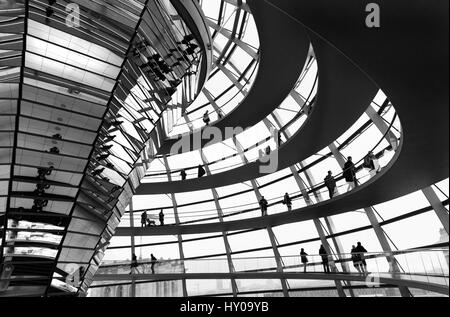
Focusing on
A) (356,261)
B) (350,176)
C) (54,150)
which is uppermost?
Answer: (350,176)

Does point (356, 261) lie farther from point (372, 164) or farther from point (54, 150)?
point (54, 150)

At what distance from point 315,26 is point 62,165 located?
7693 mm

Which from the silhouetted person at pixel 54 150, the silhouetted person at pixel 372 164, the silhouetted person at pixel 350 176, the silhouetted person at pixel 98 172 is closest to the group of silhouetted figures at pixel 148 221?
the silhouetted person at pixel 350 176

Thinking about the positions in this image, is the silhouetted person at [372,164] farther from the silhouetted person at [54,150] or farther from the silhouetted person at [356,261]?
the silhouetted person at [54,150]

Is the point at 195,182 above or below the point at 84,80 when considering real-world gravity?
above

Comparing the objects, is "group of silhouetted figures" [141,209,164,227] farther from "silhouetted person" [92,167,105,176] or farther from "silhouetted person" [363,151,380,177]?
"silhouetted person" [92,167,105,176]

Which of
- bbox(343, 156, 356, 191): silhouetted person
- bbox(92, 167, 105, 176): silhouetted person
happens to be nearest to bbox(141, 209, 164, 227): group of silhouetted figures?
bbox(343, 156, 356, 191): silhouetted person

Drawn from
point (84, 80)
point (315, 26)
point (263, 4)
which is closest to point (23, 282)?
point (84, 80)

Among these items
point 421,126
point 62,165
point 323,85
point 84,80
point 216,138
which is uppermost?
point 216,138

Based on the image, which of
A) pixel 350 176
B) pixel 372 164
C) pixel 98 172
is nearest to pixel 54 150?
pixel 98 172

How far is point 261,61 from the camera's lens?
54.2ft

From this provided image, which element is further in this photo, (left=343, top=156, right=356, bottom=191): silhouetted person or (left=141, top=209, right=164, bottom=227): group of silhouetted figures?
(left=141, top=209, right=164, bottom=227): group of silhouetted figures

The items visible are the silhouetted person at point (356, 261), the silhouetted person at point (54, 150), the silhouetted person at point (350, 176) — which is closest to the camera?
the silhouetted person at point (54, 150)
